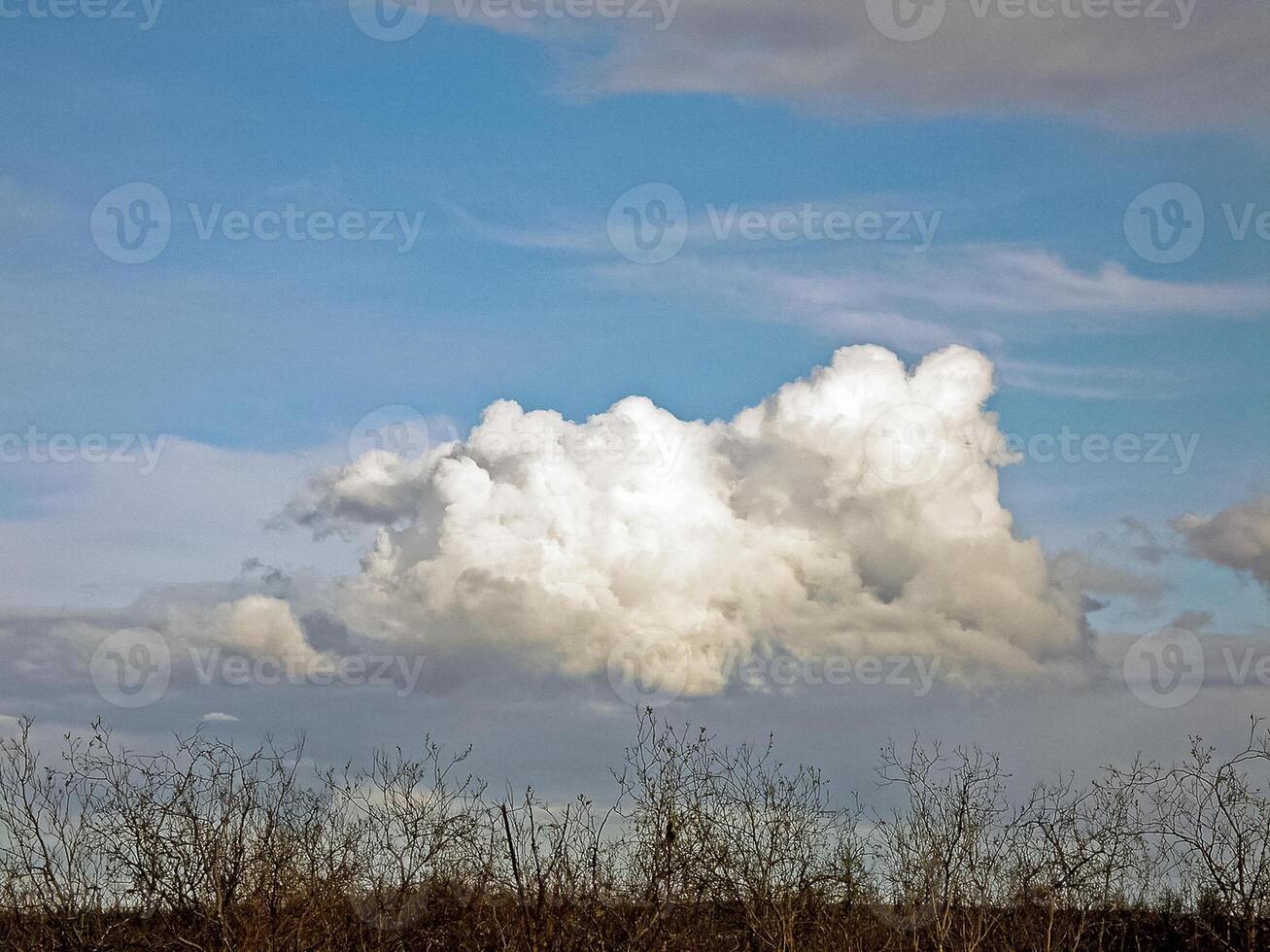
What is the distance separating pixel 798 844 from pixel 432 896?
7.71 metres

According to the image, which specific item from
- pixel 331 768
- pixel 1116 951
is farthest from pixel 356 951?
pixel 1116 951

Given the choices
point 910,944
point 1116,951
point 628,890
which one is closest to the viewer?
point 628,890

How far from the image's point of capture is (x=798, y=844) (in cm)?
2819

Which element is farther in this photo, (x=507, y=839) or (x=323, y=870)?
(x=323, y=870)

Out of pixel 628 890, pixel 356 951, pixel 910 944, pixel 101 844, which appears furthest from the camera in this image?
pixel 910 944

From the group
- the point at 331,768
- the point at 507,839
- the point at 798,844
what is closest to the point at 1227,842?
the point at 798,844

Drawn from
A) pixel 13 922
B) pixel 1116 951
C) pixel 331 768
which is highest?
pixel 331 768

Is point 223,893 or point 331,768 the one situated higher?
point 331,768

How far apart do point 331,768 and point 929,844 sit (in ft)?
40.7

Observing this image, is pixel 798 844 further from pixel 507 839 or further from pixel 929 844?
pixel 507 839

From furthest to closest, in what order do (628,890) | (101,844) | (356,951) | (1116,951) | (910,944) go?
(1116,951)
(910,944)
(356,951)
(628,890)
(101,844)

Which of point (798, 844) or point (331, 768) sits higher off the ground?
point (331, 768)

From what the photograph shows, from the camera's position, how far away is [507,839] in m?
24.9

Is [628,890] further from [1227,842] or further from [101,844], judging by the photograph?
[1227,842]
